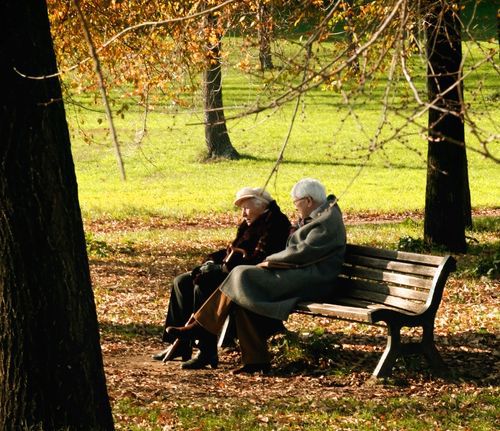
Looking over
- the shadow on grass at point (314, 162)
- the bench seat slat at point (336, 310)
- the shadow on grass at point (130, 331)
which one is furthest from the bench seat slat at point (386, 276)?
the shadow on grass at point (314, 162)

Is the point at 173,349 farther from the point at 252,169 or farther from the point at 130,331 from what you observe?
the point at 252,169

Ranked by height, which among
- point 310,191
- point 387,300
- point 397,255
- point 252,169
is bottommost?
point 387,300

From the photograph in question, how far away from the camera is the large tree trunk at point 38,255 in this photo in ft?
17.9

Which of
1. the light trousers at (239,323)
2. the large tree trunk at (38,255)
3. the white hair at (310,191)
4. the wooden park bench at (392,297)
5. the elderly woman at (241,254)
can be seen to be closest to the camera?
the large tree trunk at (38,255)

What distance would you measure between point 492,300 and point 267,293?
3.23 metres

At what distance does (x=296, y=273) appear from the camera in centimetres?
808

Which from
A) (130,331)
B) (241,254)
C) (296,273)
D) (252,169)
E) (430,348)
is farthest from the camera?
(252,169)

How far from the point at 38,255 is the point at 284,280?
9.48 feet

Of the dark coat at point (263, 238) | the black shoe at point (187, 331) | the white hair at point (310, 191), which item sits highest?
the white hair at point (310, 191)

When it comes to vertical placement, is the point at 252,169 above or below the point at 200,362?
above

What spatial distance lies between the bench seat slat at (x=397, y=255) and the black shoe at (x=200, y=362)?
1.35 meters

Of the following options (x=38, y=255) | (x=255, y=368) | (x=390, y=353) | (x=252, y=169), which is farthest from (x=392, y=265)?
(x=252, y=169)

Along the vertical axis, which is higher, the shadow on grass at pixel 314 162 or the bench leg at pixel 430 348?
the shadow on grass at pixel 314 162

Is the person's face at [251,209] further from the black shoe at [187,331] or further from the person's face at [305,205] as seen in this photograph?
the black shoe at [187,331]
